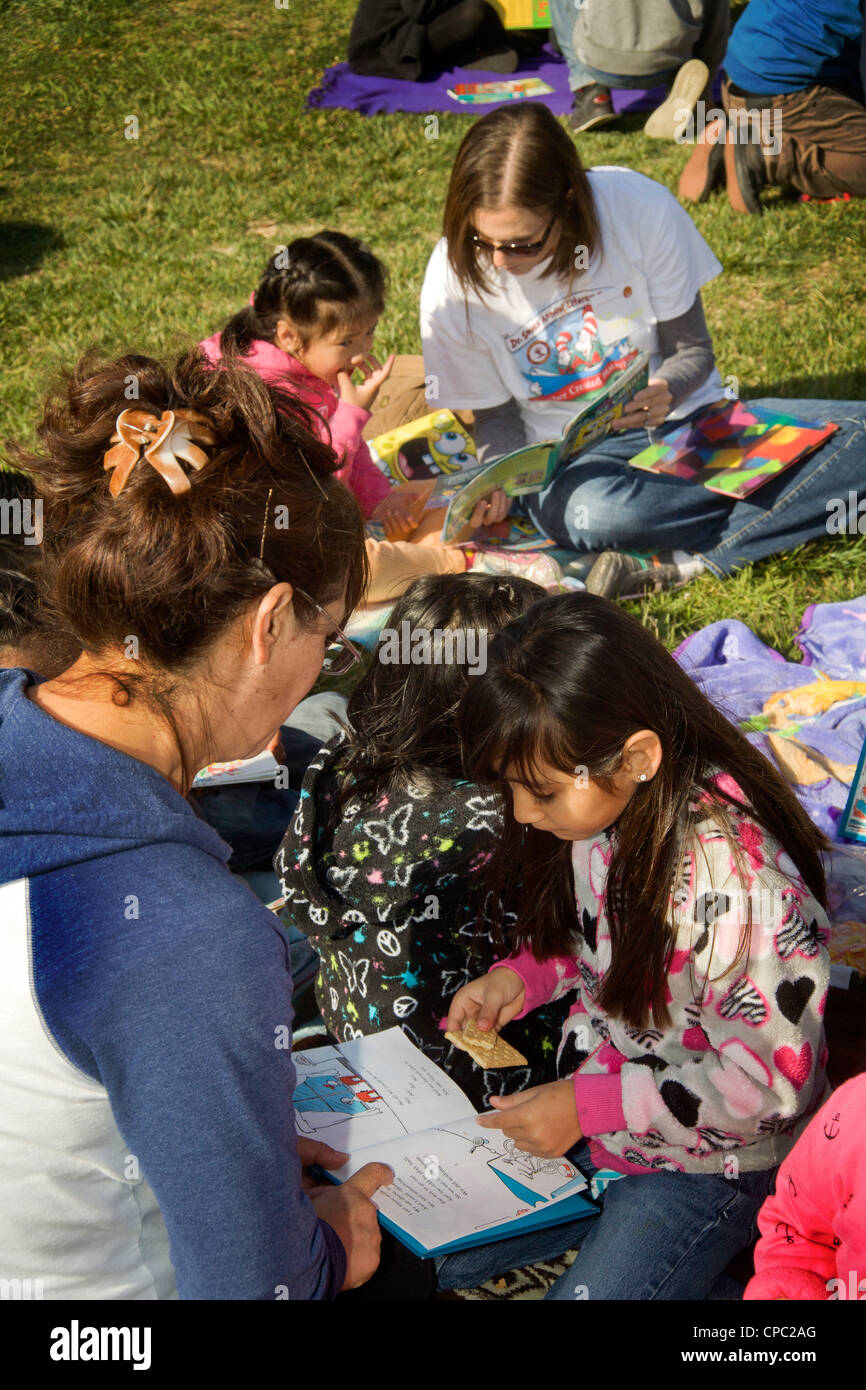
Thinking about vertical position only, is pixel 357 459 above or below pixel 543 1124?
above

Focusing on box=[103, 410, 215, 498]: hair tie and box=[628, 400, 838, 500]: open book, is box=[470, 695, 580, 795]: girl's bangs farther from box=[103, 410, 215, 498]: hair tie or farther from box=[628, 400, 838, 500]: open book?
box=[628, 400, 838, 500]: open book

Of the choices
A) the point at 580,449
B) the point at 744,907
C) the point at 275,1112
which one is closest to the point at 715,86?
the point at 580,449

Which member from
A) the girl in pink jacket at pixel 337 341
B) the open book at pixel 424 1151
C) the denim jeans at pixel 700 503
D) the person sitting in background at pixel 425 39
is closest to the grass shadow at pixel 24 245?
the person sitting in background at pixel 425 39

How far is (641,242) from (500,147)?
657 millimetres

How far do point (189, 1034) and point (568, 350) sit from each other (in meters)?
3.19

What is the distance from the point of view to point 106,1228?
1.37 metres

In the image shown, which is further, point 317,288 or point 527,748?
point 317,288

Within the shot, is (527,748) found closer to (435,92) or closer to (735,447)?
(735,447)

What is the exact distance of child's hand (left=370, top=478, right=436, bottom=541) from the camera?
4.09m

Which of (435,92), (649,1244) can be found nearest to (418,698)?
(649,1244)

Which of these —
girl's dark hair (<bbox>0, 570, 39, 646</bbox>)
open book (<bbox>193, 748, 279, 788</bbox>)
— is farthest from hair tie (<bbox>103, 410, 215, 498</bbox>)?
open book (<bbox>193, 748, 279, 788</bbox>)

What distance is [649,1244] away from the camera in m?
1.92

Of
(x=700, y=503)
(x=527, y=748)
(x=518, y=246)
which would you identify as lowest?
(x=700, y=503)

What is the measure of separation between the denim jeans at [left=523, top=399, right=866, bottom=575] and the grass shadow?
14.4 feet
